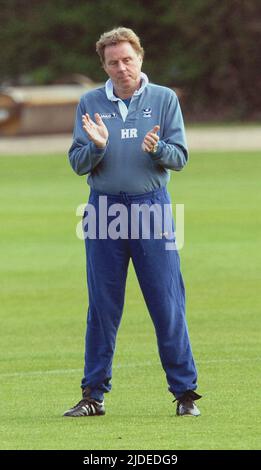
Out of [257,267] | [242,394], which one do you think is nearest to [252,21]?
[257,267]

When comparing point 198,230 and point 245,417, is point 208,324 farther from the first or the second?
point 198,230

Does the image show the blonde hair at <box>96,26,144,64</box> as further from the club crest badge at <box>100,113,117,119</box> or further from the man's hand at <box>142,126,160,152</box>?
the man's hand at <box>142,126,160,152</box>

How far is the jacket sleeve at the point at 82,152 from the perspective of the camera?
825cm

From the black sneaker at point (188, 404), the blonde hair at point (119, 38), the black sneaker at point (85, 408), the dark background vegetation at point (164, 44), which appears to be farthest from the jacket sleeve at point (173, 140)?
the dark background vegetation at point (164, 44)

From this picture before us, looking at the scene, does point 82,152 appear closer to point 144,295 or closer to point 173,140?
point 173,140

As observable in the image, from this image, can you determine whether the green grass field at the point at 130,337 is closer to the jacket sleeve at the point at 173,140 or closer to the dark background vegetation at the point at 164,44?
the jacket sleeve at the point at 173,140

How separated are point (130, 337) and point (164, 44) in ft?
132

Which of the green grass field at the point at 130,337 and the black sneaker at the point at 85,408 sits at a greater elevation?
the green grass field at the point at 130,337

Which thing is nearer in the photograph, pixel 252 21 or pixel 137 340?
pixel 137 340

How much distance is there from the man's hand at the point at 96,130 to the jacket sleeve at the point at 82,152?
43 mm

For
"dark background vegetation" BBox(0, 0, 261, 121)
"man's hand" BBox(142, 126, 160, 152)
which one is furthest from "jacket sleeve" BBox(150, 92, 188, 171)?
"dark background vegetation" BBox(0, 0, 261, 121)

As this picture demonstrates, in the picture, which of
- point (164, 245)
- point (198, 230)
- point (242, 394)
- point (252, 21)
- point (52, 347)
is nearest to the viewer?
point (164, 245)

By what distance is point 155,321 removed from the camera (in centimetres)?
858

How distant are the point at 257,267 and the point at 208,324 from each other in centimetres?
401
